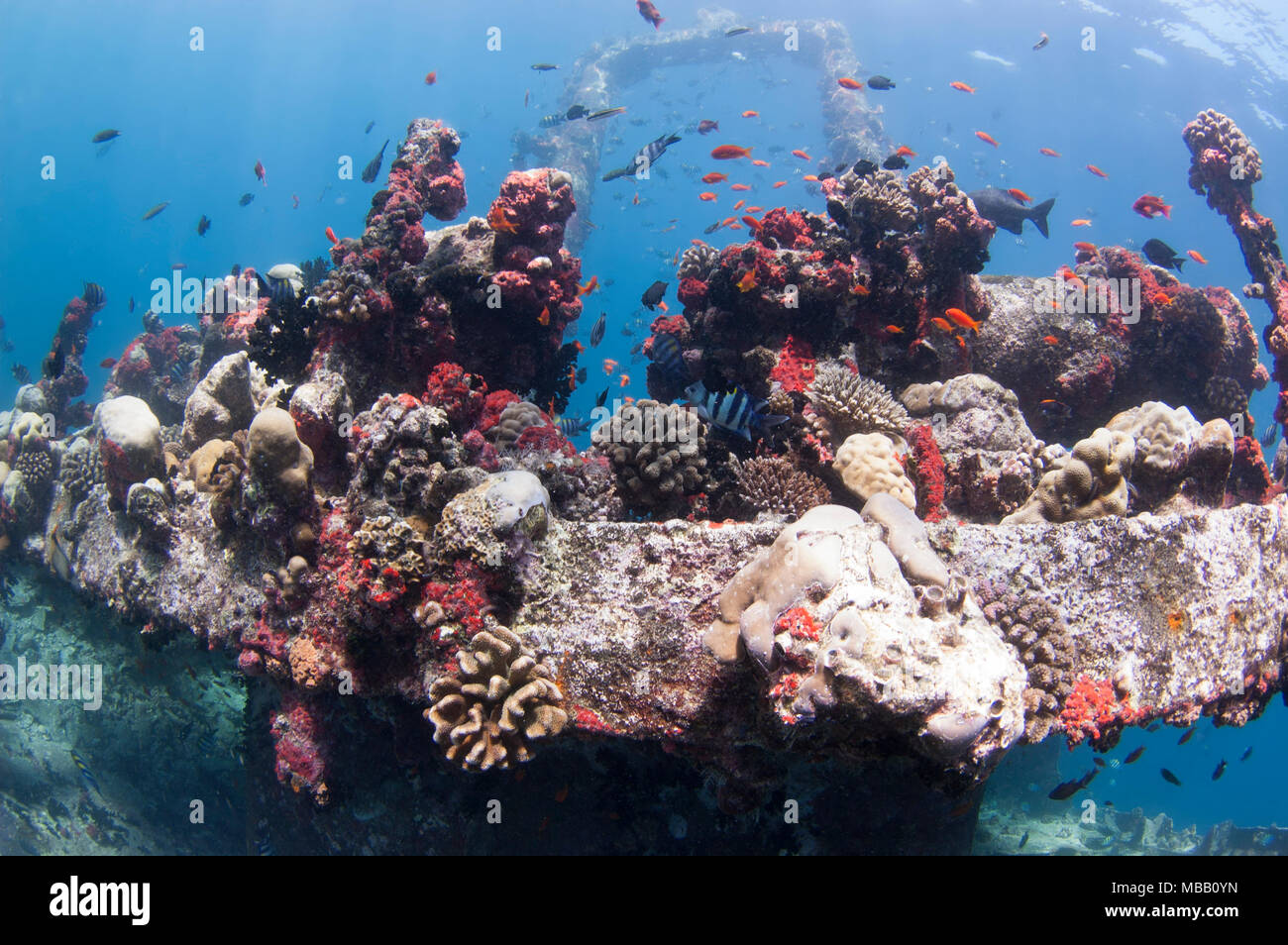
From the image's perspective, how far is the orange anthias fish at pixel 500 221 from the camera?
654cm

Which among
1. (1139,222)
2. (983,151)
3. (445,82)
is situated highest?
(445,82)

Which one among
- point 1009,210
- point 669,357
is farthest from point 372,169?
point 1009,210

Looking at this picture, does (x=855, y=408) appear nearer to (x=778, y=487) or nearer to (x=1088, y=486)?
(x=778, y=487)

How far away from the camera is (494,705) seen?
3.74 m

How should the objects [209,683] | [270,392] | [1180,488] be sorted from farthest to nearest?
[209,683] < [270,392] < [1180,488]

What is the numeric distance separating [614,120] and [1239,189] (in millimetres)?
50986

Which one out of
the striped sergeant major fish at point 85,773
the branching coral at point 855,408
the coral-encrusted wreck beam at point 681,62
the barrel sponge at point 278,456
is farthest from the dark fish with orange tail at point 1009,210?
the coral-encrusted wreck beam at point 681,62

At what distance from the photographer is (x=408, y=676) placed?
4.43 m

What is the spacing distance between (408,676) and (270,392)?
12.3 feet

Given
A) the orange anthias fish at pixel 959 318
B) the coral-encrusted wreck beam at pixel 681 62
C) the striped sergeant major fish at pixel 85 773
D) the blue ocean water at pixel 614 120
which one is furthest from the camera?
the blue ocean water at pixel 614 120

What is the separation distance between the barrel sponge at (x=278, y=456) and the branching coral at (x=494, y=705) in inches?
88.2

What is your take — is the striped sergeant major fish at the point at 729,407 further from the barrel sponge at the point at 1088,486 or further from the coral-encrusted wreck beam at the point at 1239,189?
the coral-encrusted wreck beam at the point at 1239,189
